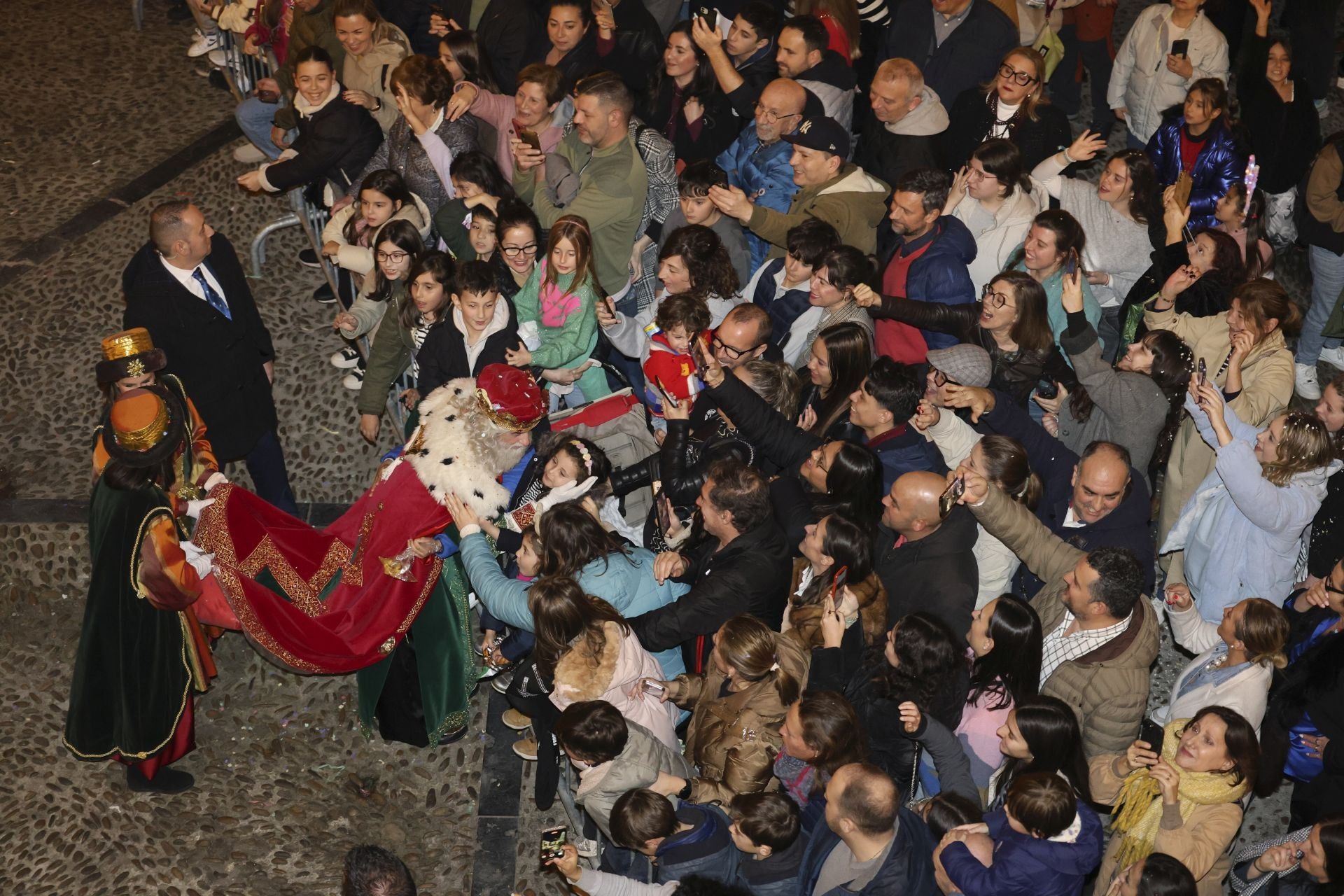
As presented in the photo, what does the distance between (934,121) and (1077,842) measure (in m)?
4.09

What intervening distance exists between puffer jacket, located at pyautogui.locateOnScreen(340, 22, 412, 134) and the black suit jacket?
1693 mm

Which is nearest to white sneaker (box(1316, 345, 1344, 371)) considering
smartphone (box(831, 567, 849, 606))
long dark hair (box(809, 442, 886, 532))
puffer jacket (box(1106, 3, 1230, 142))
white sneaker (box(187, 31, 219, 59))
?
puffer jacket (box(1106, 3, 1230, 142))

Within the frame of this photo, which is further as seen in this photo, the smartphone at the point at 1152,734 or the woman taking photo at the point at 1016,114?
the woman taking photo at the point at 1016,114

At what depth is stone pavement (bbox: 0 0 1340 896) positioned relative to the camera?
5578 millimetres

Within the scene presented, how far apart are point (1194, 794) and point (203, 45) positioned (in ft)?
27.7

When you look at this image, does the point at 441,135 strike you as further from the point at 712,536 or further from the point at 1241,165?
the point at 1241,165

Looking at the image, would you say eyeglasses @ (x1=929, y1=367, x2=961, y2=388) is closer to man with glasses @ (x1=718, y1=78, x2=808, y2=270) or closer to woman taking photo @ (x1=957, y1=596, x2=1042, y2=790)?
woman taking photo @ (x1=957, y1=596, x2=1042, y2=790)

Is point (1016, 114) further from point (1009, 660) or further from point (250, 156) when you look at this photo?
point (250, 156)

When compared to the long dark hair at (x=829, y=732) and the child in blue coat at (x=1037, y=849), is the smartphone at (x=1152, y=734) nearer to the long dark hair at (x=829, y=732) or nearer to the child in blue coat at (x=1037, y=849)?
the child in blue coat at (x=1037, y=849)

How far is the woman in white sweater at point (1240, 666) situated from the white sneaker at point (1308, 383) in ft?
9.67

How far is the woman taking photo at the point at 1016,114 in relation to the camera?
6.84m

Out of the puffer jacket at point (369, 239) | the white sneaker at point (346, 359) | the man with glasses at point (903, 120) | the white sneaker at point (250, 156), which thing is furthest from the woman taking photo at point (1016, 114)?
the white sneaker at point (250, 156)

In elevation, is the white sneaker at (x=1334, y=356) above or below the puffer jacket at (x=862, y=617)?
below

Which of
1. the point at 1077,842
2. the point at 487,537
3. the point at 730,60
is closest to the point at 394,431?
the point at 487,537
